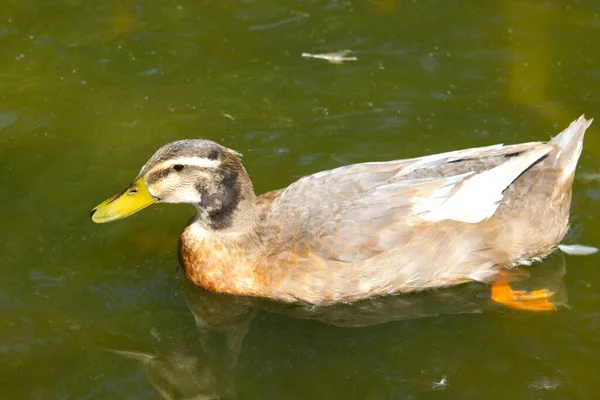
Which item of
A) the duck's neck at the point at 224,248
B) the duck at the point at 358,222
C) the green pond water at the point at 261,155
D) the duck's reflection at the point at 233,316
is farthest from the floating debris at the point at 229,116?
the duck's reflection at the point at 233,316

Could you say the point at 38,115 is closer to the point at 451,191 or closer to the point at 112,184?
the point at 112,184

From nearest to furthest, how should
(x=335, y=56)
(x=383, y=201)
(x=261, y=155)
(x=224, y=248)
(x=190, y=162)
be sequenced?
(x=190, y=162), (x=383, y=201), (x=224, y=248), (x=261, y=155), (x=335, y=56)

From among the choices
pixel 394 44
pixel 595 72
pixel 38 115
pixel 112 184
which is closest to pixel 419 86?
pixel 394 44

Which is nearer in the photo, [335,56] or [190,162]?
[190,162]

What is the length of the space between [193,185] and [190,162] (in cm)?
20

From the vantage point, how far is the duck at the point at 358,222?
6742mm

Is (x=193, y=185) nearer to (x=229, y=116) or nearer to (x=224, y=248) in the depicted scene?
(x=224, y=248)

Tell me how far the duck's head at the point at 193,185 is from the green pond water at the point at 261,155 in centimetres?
69

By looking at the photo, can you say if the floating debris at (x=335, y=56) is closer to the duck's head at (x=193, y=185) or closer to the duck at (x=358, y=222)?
the duck at (x=358, y=222)

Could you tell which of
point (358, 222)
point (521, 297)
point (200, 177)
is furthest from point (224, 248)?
point (521, 297)

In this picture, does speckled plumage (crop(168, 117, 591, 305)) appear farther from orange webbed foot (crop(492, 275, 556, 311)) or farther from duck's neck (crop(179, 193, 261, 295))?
orange webbed foot (crop(492, 275, 556, 311))

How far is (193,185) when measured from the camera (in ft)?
22.0

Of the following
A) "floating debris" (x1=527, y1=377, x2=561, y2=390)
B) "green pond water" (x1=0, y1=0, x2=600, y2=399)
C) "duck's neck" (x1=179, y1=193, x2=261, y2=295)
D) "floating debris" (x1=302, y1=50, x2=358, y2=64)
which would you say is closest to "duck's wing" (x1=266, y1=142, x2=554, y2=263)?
"duck's neck" (x1=179, y1=193, x2=261, y2=295)

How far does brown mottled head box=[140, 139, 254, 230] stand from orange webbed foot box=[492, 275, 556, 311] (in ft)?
6.83
